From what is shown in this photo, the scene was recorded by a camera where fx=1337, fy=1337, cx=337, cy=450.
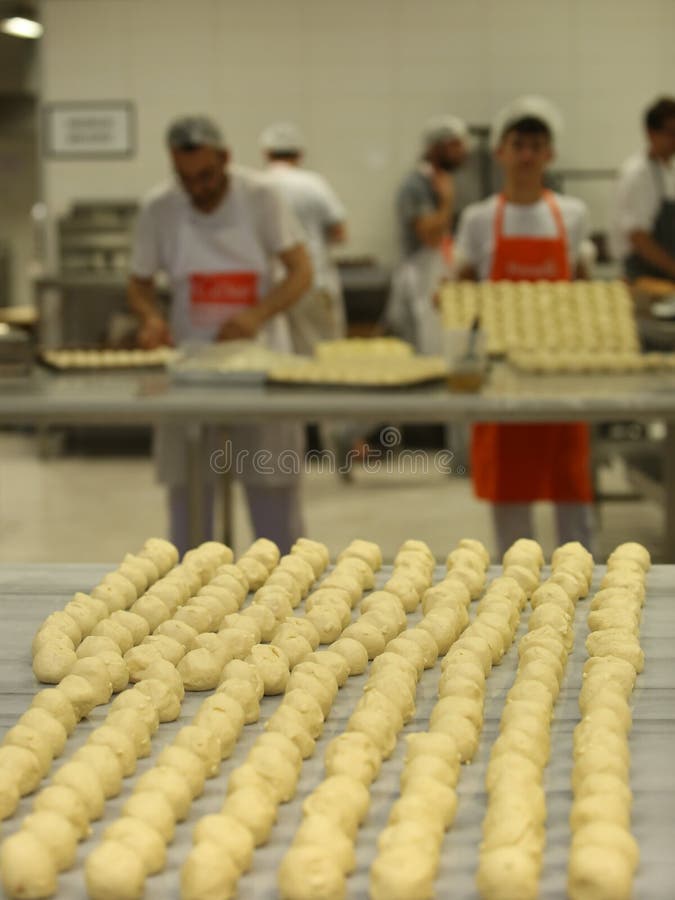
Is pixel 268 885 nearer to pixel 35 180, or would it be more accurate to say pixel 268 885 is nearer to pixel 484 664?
pixel 484 664

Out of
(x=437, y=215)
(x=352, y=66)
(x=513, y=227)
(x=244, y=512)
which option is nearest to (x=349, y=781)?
(x=513, y=227)

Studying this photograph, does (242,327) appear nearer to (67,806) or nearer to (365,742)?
(365,742)

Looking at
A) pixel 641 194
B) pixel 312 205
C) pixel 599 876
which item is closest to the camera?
pixel 599 876

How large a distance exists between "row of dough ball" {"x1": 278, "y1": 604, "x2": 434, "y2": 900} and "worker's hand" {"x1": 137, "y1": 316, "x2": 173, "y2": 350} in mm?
2483

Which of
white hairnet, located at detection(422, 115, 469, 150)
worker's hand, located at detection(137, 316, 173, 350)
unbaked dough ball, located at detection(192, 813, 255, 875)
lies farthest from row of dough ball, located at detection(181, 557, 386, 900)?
white hairnet, located at detection(422, 115, 469, 150)

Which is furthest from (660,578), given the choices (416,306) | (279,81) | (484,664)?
(279,81)

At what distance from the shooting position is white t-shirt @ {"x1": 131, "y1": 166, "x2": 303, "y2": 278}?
3.82 meters

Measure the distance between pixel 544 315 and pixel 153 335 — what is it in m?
1.20

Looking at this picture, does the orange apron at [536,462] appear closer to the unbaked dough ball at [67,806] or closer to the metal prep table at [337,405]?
the metal prep table at [337,405]

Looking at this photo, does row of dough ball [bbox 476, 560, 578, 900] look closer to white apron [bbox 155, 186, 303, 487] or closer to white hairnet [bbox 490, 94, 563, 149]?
white apron [bbox 155, 186, 303, 487]

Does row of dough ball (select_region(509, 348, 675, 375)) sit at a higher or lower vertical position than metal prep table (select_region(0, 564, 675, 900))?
higher

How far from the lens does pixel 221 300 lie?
386 cm

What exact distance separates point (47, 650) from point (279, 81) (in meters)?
7.07

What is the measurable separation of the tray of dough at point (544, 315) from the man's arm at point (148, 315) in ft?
2.82
